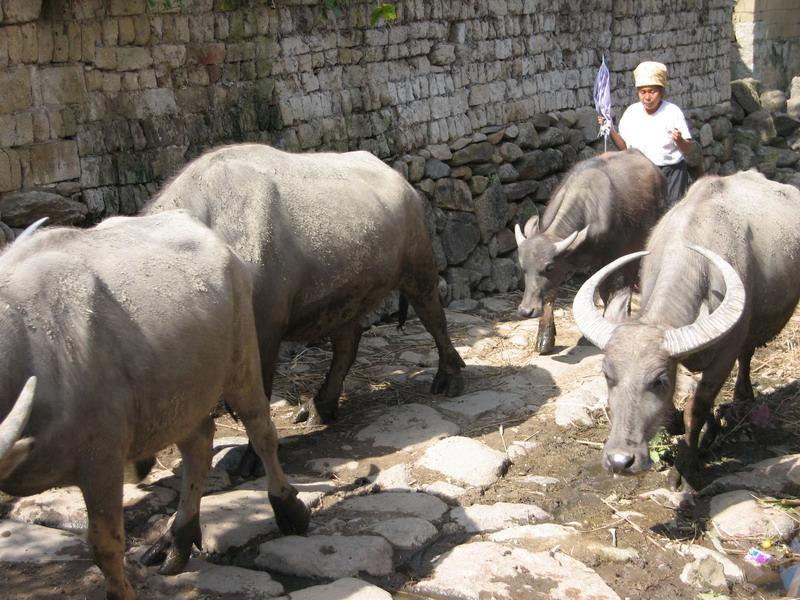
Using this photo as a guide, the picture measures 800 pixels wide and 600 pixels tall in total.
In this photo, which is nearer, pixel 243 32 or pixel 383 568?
pixel 383 568

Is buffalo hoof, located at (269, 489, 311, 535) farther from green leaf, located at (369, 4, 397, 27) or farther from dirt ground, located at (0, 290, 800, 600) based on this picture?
green leaf, located at (369, 4, 397, 27)

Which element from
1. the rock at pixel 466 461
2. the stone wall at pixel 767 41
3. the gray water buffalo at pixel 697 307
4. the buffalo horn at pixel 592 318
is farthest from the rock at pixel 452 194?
the stone wall at pixel 767 41

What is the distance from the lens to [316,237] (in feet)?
17.7

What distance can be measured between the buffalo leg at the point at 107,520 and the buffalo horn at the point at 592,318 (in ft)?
7.52

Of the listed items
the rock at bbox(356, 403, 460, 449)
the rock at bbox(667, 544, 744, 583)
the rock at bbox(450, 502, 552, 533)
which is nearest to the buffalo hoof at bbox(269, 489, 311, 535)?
the rock at bbox(450, 502, 552, 533)

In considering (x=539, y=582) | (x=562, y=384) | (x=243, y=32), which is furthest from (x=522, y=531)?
(x=243, y=32)

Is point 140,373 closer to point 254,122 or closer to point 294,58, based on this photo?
point 254,122

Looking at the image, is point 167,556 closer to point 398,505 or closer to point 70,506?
point 70,506

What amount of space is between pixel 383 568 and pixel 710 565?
56.3 inches

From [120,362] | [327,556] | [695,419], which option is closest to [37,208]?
[120,362]

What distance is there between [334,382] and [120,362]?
8.73 feet

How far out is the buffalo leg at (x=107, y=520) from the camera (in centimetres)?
338

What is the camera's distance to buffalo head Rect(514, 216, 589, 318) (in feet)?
24.0

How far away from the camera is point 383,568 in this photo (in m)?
4.18
